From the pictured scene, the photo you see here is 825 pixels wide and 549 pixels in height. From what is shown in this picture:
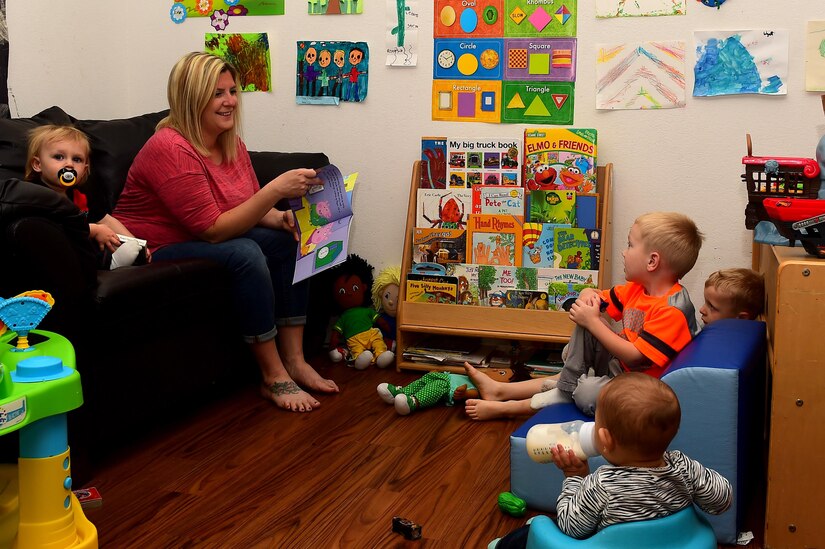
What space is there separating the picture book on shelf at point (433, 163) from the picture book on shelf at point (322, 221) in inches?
15.4

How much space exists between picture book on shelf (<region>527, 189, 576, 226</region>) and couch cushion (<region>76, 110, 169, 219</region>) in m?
1.23

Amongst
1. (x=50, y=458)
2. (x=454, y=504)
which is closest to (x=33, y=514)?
(x=50, y=458)

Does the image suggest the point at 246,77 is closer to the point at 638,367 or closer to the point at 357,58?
the point at 357,58

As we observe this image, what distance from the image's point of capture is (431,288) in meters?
2.86

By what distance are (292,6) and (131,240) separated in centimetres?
117

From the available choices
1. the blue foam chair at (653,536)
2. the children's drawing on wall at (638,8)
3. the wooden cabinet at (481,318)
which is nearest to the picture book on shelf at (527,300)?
the wooden cabinet at (481,318)

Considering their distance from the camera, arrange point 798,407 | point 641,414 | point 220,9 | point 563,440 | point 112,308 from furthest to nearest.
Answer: point 220,9 → point 112,308 → point 798,407 → point 563,440 → point 641,414

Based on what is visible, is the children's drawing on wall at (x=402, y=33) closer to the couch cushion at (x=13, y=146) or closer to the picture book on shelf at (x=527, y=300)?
the picture book on shelf at (x=527, y=300)

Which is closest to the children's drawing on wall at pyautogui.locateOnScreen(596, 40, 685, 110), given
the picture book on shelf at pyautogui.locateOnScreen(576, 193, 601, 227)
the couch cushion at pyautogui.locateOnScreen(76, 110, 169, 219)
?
the picture book on shelf at pyautogui.locateOnScreen(576, 193, 601, 227)

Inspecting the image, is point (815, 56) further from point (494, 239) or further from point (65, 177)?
point (65, 177)

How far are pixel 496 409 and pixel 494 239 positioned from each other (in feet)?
2.12

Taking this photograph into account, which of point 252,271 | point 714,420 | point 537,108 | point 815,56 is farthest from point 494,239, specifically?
point 714,420

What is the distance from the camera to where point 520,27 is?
2842 millimetres

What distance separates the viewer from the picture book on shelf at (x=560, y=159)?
276cm
